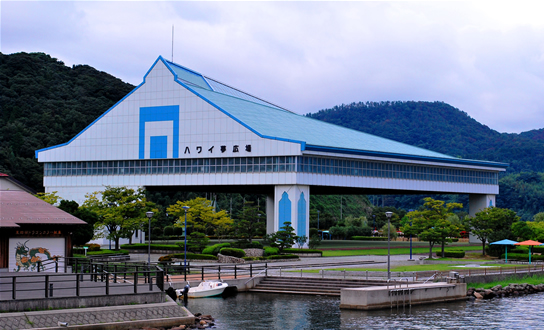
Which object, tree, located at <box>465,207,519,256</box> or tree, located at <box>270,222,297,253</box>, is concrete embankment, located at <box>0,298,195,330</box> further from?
tree, located at <box>465,207,519,256</box>

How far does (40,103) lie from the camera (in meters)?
134

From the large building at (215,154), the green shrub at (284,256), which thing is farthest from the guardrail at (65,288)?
the large building at (215,154)

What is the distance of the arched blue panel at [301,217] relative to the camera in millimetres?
72625

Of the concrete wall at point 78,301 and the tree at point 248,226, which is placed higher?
the tree at point 248,226

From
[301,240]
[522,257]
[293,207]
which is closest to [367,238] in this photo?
[293,207]

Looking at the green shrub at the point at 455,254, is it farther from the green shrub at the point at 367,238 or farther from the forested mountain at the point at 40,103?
the forested mountain at the point at 40,103

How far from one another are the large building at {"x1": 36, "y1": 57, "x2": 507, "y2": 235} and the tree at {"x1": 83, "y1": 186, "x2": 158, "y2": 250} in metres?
8.28

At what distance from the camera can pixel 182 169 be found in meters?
77.9

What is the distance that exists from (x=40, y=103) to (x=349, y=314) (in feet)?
370

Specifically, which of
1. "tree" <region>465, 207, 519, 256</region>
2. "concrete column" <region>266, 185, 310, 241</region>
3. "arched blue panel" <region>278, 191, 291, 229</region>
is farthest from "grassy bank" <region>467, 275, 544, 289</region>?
"arched blue panel" <region>278, 191, 291, 229</region>

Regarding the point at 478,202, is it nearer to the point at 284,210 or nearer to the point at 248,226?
the point at 284,210

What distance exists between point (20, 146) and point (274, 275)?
89.9 meters

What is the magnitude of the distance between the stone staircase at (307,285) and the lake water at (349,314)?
1.04 meters

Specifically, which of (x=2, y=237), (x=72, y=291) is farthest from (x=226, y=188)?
(x=72, y=291)
